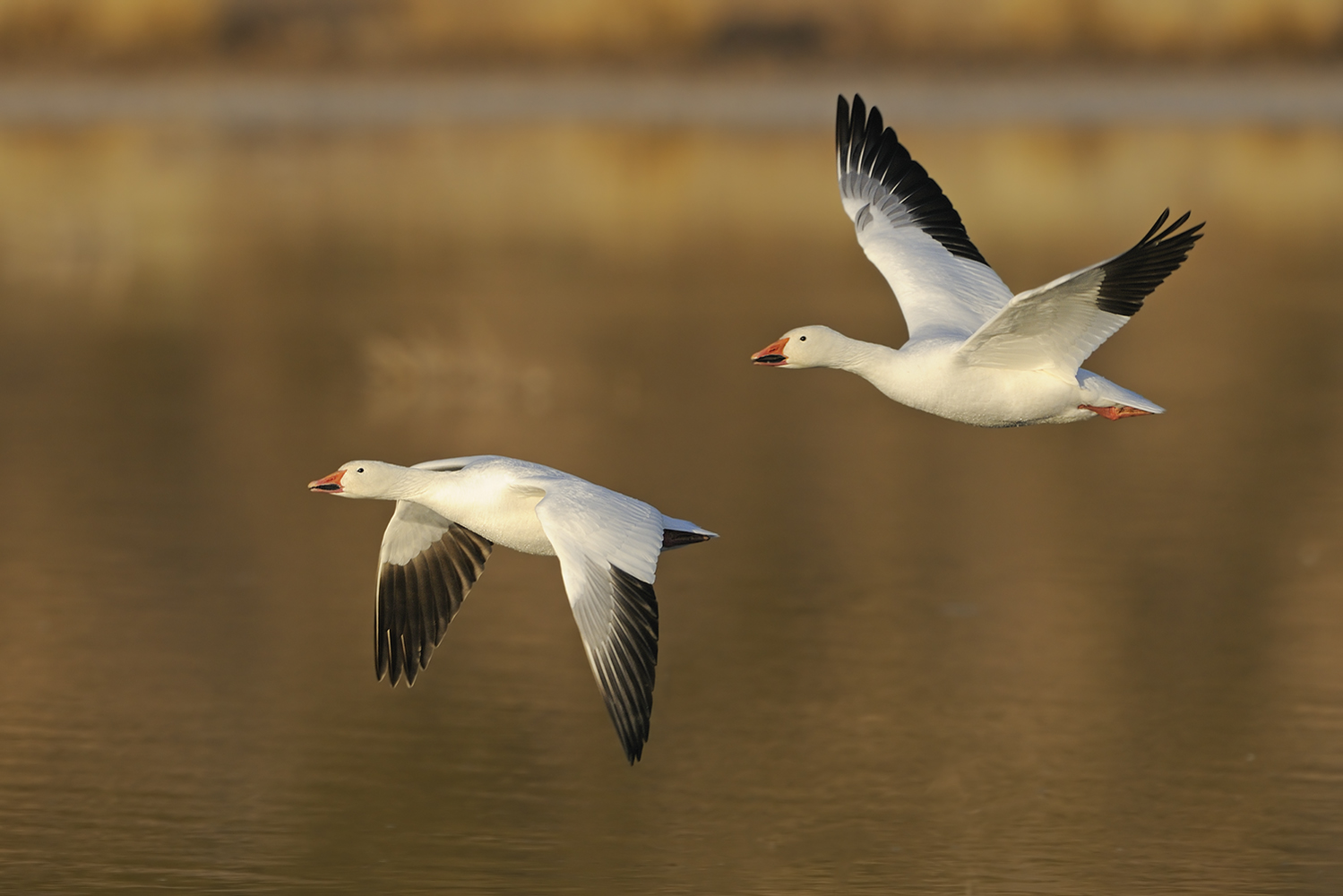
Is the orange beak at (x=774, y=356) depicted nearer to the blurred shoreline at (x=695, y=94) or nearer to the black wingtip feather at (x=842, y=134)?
the black wingtip feather at (x=842, y=134)

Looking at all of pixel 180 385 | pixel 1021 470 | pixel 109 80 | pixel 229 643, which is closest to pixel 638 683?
pixel 229 643

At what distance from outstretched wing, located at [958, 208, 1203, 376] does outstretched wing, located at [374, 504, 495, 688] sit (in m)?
3.09

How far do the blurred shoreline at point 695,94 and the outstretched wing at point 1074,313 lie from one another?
40.7 m

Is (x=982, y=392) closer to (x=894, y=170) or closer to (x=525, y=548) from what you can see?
(x=525, y=548)

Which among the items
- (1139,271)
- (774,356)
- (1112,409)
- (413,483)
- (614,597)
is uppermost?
(1139,271)

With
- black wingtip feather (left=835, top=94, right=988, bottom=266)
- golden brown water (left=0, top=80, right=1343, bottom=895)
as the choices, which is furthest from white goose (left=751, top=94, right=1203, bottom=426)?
golden brown water (left=0, top=80, right=1343, bottom=895)

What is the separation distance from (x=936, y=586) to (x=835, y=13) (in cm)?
3238

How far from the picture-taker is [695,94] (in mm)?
57625

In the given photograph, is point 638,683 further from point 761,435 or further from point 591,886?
point 761,435

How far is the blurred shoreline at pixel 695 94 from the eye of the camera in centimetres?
5609

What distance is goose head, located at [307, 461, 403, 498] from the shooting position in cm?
1277

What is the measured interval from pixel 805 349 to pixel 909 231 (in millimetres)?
2068

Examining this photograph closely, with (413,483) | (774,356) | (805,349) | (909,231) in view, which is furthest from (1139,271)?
(413,483)

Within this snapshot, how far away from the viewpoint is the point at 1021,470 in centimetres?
3069
